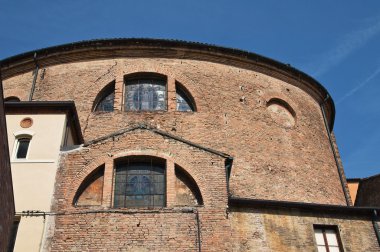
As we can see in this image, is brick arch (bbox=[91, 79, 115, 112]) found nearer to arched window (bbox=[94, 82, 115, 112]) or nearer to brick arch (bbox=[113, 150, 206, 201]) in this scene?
arched window (bbox=[94, 82, 115, 112])

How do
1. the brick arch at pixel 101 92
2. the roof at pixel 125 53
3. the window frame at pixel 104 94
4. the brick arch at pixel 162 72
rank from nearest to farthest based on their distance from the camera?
1. the brick arch at pixel 101 92
2. the window frame at pixel 104 94
3. the brick arch at pixel 162 72
4. the roof at pixel 125 53

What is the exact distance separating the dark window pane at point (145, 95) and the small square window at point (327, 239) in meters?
6.52

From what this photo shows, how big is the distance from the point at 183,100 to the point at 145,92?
4.43 ft

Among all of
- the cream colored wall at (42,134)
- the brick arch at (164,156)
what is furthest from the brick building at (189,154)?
the cream colored wall at (42,134)

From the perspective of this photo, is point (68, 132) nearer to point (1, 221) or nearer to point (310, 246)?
point (1, 221)

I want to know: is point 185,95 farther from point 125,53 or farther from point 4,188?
point 4,188

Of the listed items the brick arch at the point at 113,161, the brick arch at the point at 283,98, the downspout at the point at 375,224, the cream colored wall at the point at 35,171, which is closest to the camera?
the cream colored wall at the point at 35,171

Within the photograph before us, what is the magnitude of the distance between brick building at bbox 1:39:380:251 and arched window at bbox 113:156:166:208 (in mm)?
27

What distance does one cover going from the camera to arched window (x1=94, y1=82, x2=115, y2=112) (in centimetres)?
1543

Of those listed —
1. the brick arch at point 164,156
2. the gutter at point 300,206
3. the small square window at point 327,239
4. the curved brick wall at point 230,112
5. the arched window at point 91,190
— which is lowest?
the small square window at point 327,239

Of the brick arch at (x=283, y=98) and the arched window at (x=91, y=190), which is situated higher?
the brick arch at (x=283, y=98)

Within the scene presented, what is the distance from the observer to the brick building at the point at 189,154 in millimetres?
10297

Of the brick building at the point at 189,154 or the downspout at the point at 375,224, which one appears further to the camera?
the downspout at the point at 375,224

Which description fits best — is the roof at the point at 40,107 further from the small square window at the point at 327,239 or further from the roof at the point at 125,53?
the small square window at the point at 327,239
